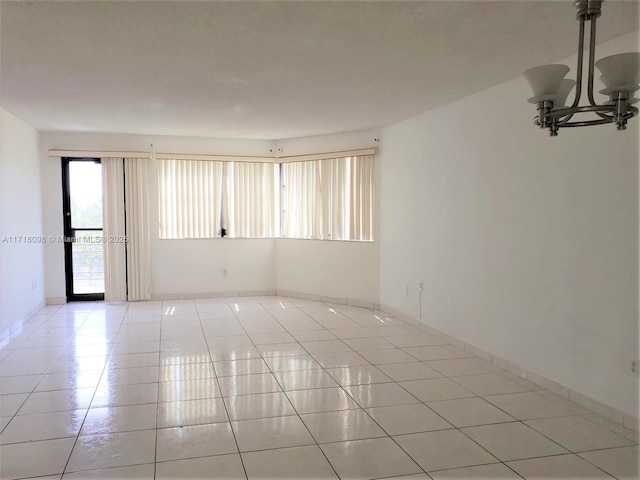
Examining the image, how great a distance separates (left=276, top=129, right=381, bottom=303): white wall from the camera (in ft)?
20.9

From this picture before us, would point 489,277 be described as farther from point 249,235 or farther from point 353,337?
point 249,235

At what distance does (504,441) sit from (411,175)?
3308mm

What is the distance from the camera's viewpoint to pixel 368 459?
2.52m

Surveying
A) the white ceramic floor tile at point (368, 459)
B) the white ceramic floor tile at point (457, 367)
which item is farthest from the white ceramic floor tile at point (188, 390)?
the white ceramic floor tile at point (457, 367)

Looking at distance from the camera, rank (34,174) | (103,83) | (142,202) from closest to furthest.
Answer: (103,83) → (34,174) → (142,202)

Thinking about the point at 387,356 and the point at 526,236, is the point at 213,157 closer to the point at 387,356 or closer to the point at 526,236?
the point at 387,356

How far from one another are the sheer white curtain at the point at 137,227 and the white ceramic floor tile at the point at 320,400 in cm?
421

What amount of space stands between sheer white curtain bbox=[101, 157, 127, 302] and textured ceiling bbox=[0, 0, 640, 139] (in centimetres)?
163

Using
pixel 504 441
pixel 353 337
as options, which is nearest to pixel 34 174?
pixel 353 337

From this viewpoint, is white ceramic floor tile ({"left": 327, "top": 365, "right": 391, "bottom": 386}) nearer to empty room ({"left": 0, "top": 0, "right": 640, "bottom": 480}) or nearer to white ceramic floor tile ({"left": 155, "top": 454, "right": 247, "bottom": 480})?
empty room ({"left": 0, "top": 0, "right": 640, "bottom": 480})

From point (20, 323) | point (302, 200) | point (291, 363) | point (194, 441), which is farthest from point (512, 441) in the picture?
point (20, 323)

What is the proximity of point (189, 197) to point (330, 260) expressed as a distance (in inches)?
89.4

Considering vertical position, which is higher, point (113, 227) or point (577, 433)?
point (113, 227)

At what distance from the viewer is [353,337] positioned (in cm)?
496
